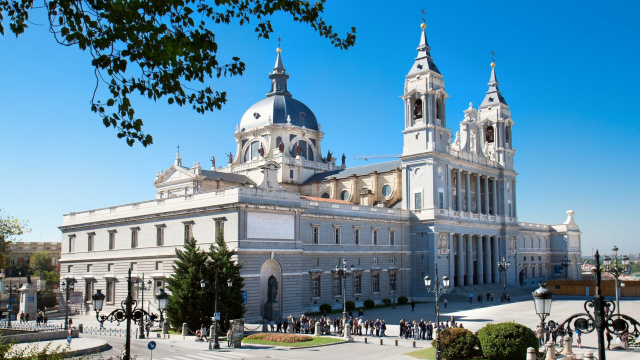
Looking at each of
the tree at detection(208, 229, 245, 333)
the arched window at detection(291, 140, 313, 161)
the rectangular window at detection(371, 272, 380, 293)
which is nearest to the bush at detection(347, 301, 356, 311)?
the rectangular window at detection(371, 272, 380, 293)

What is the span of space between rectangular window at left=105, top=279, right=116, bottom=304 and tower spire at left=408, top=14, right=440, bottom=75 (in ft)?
130

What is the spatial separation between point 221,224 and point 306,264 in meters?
10.5

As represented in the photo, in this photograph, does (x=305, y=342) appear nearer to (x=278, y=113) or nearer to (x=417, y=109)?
(x=417, y=109)

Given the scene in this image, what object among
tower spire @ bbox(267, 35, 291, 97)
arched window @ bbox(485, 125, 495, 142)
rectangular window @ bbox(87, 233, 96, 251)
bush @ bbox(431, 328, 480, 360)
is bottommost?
bush @ bbox(431, 328, 480, 360)

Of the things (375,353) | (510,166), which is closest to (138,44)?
(375,353)

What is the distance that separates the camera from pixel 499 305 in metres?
58.4

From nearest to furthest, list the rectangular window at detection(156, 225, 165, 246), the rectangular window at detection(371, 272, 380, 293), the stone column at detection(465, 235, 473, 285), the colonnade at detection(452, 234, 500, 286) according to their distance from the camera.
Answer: the rectangular window at detection(156, 225, 165, 246), the rectangular window at detection(371, 272, 380, 293), the colonnade at detection(452, 234, 500, 286), the stone column at detection(465, 235, 473, 285)

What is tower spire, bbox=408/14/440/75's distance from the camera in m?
67.9

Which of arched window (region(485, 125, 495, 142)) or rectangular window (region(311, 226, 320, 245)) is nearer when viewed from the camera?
rectangular window (region(311, 226, 320, 245))

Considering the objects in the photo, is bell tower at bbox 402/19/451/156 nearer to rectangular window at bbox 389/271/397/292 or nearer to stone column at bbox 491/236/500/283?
rectangular window at bbox 389/271/397/292

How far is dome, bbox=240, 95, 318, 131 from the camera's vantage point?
83.8 metres

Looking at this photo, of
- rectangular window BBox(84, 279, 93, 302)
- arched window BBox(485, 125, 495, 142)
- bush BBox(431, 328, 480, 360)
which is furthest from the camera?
arched window BBox(485, 125, 495, 142)

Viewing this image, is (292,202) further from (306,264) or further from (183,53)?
(183,53)

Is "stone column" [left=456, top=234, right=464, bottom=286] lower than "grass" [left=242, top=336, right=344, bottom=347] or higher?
higher
